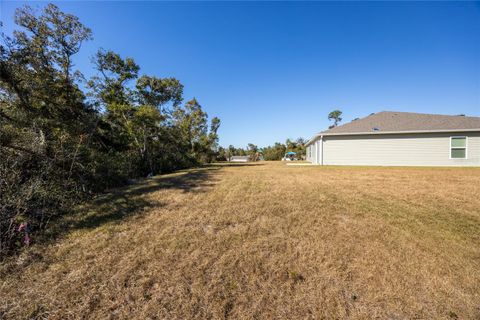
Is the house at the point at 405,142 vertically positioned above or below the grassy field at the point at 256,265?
above

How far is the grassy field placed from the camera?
62.1 inches

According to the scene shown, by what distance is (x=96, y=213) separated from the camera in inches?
149

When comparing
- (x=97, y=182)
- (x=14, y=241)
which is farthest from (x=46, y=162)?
(x=14, y=241)

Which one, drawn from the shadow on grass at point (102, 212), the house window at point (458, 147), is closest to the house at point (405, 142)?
the house window at point (458, 147)

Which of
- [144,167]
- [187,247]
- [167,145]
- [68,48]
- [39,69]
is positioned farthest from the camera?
[167,145]

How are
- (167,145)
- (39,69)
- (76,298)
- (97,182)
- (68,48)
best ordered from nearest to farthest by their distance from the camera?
(76,298)
(97,182)
(39,69)
(68,48)
(167,145)

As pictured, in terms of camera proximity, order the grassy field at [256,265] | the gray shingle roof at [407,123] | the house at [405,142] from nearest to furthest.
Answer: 1. the grassy field at [256,265]
2. the house at [405,142]
3. the gray shingle roof at [407,123]

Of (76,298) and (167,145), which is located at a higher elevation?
(167,145)

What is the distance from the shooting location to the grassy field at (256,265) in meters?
1.58

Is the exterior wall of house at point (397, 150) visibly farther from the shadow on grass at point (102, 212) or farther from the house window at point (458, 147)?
the shadow on grass at point (102, 212)

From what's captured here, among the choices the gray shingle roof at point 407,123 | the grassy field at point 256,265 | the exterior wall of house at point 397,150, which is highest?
the gray shingle roof at point 407,123

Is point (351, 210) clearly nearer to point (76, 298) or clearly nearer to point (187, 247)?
point (187, 247)

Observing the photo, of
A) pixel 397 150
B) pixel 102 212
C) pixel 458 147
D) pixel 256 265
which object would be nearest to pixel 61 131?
pixel 102 212

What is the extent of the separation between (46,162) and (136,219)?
2.78 meters
